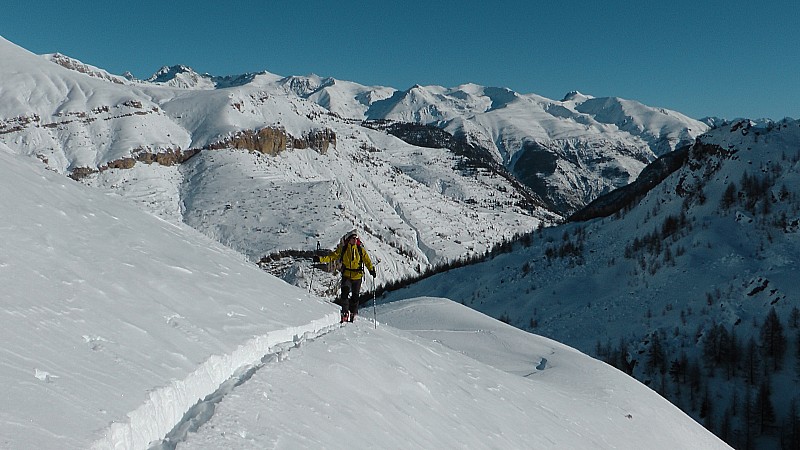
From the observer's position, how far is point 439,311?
3416cm

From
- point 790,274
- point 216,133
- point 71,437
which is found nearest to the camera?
point 71,437

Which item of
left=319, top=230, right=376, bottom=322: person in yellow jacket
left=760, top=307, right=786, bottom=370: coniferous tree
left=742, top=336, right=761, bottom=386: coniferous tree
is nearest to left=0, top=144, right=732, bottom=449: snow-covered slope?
left=319, top=230, right=376, bottom=322: person in yellow jacket

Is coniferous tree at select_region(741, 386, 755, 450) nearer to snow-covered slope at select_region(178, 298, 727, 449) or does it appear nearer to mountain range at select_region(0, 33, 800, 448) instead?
mountain range at select_region(0, 33, 800, 448)

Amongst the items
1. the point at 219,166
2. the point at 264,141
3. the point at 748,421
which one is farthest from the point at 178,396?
the point at 264,141

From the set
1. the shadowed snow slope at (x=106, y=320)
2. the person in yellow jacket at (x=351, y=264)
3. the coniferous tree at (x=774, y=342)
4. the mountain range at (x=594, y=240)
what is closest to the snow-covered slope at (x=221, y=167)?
the mountain range at (x=594, y=240)

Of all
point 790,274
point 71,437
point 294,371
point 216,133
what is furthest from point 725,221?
point 216,133

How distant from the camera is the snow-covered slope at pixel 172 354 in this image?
5820 mm

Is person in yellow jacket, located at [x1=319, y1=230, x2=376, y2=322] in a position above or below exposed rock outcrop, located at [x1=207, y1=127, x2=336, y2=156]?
below

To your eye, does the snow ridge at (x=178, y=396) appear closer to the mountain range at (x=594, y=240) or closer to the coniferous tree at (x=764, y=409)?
the mountain range at (x=594, y=240)

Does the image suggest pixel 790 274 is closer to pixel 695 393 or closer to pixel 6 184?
pixel 695 393

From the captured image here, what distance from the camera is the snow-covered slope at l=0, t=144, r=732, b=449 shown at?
582 cm

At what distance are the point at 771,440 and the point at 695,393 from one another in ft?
20.1

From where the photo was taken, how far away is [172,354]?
7.69 meters

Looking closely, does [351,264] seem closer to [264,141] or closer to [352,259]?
[352,259]
